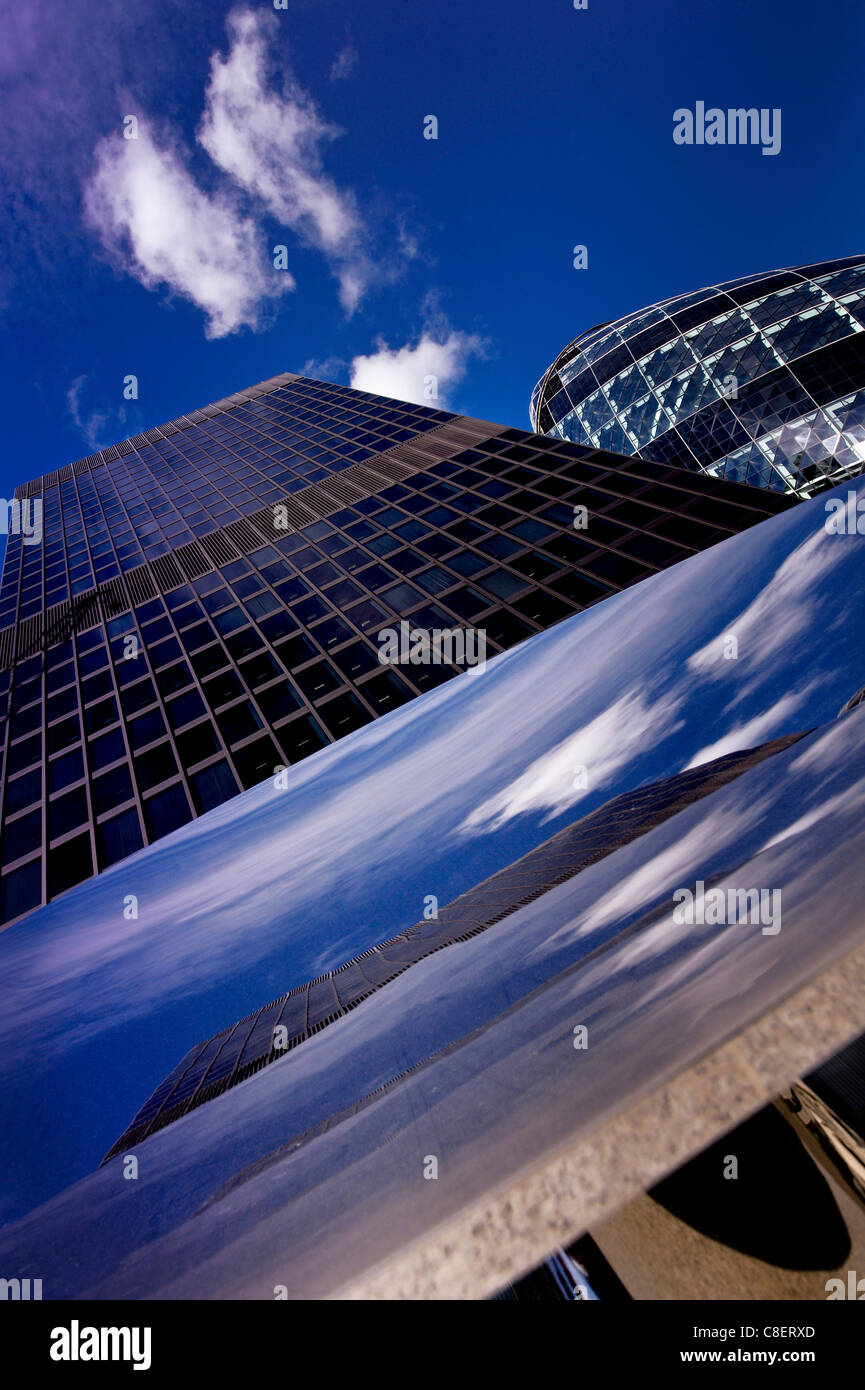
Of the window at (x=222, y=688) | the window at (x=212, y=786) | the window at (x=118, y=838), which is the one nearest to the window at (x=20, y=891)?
the window at (x=118, y=838)

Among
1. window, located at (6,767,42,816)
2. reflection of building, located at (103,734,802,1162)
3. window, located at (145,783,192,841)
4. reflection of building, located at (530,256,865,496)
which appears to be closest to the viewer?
reflection of building, located at (103,734,802,1162)

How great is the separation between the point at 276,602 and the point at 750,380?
43359 mm

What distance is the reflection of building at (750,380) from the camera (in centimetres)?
3912

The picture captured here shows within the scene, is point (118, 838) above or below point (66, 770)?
below

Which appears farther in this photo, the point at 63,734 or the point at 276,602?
the point at 276,602

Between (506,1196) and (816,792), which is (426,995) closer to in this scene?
(816,792)

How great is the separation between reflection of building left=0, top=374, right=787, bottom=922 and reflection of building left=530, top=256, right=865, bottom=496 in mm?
24263

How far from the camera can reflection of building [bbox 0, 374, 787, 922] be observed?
62.0 ft

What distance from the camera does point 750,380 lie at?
139 ft

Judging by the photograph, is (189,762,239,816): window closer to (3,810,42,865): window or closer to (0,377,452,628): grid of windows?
(3,810,42,865): window

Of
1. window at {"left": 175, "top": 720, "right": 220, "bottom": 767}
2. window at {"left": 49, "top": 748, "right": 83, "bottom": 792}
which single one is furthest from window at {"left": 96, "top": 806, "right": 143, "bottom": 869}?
window at {"left": 49, "top": 748, "right": 83, "bottom": 792}

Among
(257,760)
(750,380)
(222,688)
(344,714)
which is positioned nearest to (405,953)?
(257,760)

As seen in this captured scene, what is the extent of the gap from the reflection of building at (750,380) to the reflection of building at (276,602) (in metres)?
24.3

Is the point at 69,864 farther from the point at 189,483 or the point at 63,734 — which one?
the point at 189,483
